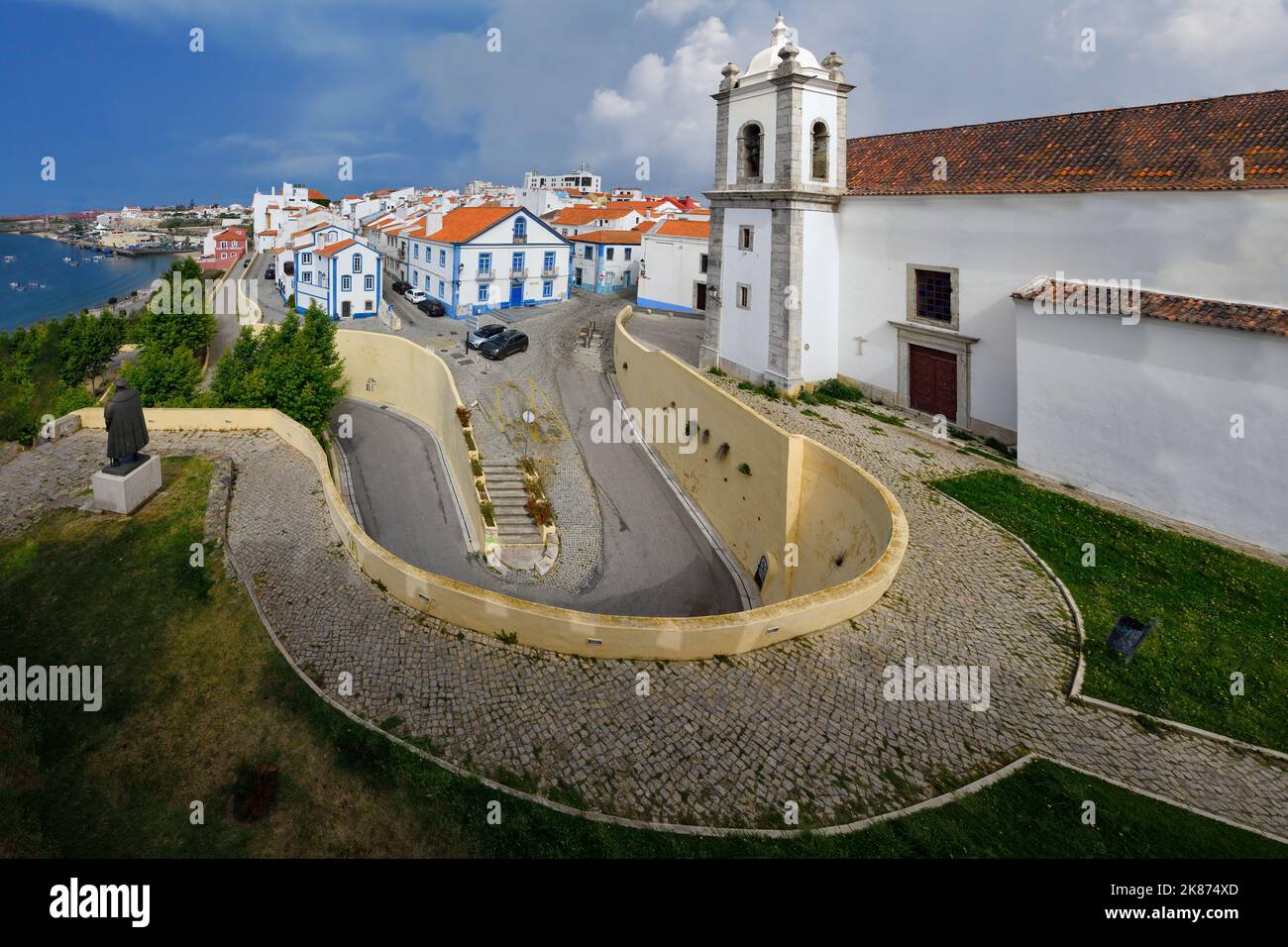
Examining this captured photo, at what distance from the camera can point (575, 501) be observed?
24.5 m

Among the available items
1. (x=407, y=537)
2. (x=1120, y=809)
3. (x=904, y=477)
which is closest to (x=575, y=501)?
(x=407, y=537)

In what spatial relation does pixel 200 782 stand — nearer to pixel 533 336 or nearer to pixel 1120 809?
pixel 1120 809

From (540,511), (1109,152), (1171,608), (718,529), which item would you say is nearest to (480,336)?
(540,511)

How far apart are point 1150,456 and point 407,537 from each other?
71.4 feet

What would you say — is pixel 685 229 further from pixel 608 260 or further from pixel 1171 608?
pixel 1171 608

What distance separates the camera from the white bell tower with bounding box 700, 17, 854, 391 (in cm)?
2295

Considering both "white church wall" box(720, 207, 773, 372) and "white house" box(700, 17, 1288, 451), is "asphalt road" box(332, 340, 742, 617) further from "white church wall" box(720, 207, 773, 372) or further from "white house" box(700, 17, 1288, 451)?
"white house" box(700, 17, 1288, 451)

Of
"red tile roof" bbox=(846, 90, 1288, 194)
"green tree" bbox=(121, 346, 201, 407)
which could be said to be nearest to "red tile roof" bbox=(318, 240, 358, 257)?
"green tree" bbox=(121, 346, 201, 407)

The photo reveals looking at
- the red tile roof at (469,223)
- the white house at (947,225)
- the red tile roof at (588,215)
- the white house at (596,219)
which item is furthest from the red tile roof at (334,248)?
the white house at (947,225)

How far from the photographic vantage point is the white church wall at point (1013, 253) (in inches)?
589

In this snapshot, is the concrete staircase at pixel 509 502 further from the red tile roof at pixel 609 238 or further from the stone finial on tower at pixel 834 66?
the red tile roof at pixel 609 238

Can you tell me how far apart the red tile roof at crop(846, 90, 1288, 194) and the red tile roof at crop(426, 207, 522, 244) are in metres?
25.6

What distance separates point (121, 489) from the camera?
16438 mm

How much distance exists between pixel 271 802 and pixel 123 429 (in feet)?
41.7
